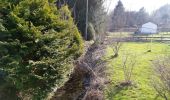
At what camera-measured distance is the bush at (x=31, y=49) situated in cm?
586

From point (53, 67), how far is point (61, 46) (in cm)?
78

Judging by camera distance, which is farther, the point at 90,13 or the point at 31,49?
the point at 90,13

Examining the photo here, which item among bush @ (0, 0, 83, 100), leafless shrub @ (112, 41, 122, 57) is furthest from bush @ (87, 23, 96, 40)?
bush @ (0, 0, 83, 100)

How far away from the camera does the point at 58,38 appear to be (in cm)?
684

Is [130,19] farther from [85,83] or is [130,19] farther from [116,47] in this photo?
[85,83]

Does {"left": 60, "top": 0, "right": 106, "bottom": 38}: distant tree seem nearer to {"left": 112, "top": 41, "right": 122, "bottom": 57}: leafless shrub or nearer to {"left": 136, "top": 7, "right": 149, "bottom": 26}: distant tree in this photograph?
{"left": 112, "top": 41, "right": 122, "bottom": 57}: leafless shrub

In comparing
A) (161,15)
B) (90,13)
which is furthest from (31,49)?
(161,15)

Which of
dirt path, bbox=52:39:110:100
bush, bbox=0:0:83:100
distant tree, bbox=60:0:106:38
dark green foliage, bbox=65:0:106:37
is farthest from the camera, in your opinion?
dark green foliage, bbox=65:0:106:37

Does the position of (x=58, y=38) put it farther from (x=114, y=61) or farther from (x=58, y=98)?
(x=114, y=61)

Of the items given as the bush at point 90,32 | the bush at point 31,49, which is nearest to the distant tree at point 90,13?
the bush at point 90,32

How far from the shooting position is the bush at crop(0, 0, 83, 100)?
5855 mm

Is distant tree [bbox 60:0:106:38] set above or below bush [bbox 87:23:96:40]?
above

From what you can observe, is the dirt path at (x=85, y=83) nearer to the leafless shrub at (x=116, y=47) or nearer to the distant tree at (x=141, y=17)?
the leafless shrub at (x=116, y=47)

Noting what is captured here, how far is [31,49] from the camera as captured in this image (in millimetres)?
6098
